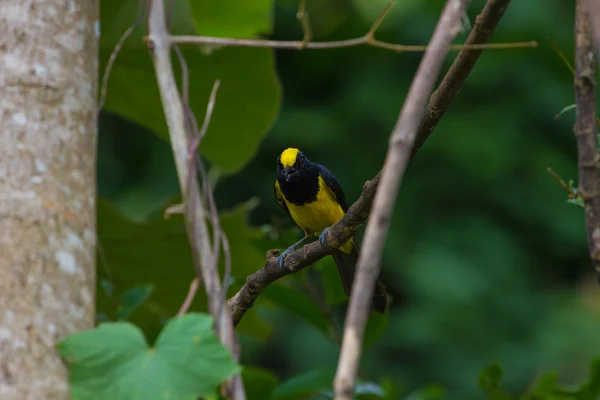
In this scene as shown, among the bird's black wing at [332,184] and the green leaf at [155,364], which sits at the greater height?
the bird's black wing at [332,184]

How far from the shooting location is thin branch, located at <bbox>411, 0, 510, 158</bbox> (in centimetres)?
138

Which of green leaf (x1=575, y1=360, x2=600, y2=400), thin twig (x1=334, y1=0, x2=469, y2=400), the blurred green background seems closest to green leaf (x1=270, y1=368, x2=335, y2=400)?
green leaf (x1=575, y1=360, x2=600, y2=400)

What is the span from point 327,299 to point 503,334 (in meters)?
4.86

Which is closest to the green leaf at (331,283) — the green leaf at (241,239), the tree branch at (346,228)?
the tree branch at (346,228)

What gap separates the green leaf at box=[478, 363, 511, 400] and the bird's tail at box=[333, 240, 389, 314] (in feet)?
1.16

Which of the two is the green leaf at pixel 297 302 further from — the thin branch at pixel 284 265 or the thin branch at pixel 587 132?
the thin branch at pixel 587 132

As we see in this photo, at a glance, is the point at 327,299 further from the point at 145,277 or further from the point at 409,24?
the point at 409,24

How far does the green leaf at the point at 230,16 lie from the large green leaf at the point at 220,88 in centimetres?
11

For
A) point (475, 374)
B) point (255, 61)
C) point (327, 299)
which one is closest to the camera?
point (327, 299)

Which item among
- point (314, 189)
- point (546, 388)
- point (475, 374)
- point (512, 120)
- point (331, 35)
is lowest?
point (475, 374)

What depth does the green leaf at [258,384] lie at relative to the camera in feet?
7.67

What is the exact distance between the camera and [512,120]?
7809 millimetres

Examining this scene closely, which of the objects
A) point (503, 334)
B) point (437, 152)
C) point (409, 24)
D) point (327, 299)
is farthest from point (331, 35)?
point (327, 299)

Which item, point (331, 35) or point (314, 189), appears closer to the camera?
point (314, 189)
